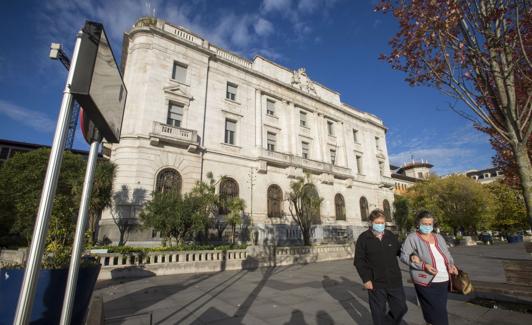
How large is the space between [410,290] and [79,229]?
7.74 metres

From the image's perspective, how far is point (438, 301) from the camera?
3.56 meters

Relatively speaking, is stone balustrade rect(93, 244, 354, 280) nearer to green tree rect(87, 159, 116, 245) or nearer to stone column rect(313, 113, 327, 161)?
green tree rect(87, 159, 116, 245)

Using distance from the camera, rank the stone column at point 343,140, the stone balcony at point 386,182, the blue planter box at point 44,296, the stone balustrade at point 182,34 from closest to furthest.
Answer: the blue planter box at point 44,296, the stone balustrade at point 182,34, the stone column at point 343,140, the stone balcony at point 386,182

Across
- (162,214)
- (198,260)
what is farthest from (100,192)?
(198,260)

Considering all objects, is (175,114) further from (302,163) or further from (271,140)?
(302,163)

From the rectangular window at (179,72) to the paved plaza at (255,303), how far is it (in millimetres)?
15566

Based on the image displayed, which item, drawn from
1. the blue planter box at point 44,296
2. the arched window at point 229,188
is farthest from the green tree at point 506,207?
the blue planter box at point 44,296

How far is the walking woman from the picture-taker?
357cm

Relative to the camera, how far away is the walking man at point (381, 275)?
3.71 metres

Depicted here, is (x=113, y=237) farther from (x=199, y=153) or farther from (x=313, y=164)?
(x=313, y=164)

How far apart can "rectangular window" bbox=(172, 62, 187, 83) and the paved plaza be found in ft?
51.1

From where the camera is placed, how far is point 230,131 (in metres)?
22.0

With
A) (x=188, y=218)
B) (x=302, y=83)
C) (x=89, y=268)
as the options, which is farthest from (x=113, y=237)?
(x=302, y=83)

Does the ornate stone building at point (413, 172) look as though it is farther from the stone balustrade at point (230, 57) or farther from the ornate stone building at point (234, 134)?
the stone balustrade at point (230, 57)
